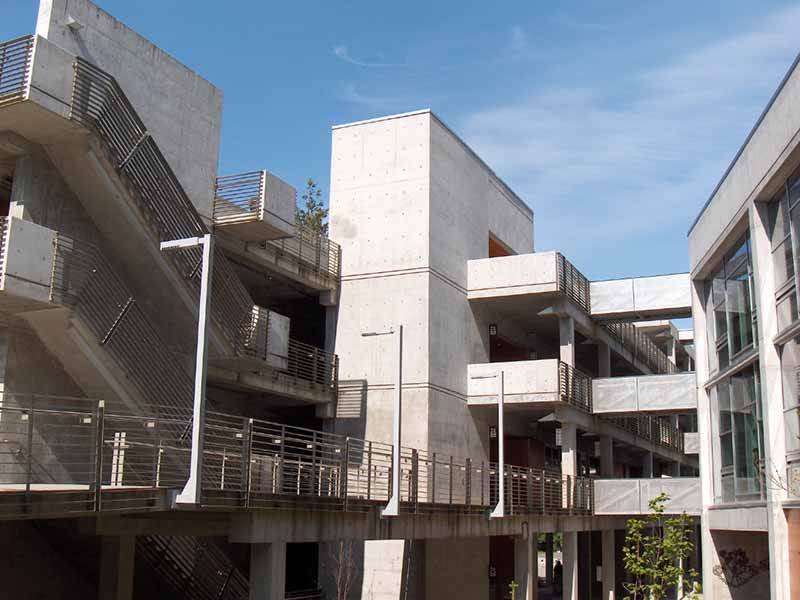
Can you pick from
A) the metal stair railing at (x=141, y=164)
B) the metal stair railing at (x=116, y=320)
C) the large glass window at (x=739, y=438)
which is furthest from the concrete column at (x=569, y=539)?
the metal stair railing at (x=116, y=320)

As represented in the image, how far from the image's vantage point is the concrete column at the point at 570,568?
102 feet

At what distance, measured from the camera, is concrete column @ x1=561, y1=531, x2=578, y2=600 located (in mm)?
30969

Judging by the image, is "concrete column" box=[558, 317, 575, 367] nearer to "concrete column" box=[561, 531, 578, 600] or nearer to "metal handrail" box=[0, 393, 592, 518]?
"metal handrail" box=[0, 393, 592, 518]

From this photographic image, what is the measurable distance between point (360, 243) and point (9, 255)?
1566 cm

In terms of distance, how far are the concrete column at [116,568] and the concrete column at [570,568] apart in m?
16.8

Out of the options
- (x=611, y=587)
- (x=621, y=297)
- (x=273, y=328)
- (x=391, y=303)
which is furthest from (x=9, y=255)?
(x=611, y=587)

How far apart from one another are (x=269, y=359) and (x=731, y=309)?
11.8m

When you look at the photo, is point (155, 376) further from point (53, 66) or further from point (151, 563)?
point (53, 66)

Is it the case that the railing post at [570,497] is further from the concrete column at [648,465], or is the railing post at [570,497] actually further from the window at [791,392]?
the concrete column at [648,465]

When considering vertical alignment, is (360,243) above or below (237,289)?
above

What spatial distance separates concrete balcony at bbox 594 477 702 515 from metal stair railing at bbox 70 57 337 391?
16.0 m

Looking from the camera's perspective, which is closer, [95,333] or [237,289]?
[95,333]

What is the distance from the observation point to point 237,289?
74.9 ft

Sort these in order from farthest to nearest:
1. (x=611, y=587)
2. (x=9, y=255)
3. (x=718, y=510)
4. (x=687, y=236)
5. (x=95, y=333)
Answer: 1. (x=611, y=587)
2. (x=687, y=236)
3. (x=718, y=510)
4. (x=95, y=333)
5. (x=9, y=255)
